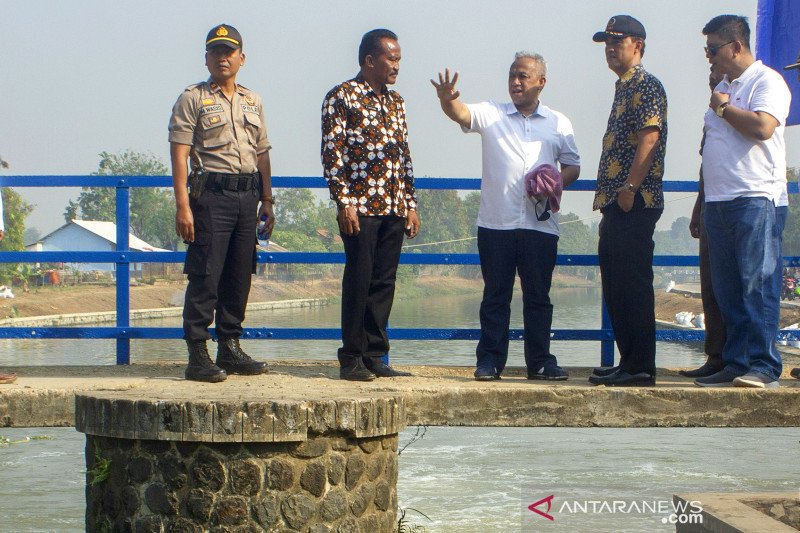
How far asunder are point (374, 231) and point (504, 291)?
0.75 m

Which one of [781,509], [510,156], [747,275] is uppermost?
[510,156]

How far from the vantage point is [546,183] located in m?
5.60

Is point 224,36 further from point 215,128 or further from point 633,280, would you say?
point 633,280

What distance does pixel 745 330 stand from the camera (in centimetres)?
530

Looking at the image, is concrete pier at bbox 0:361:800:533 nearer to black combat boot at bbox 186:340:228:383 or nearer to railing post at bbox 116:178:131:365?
black combat boot at bbox 186:340:228:383

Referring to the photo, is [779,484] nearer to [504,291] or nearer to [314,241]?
[504,291]

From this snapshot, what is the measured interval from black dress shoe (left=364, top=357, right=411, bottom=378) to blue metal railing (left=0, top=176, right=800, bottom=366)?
22.9 inches

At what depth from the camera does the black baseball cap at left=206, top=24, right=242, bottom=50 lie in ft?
17.6

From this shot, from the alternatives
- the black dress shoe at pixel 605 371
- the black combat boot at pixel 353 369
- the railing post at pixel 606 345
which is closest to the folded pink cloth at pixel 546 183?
the black dress shoe at pixel 605 371

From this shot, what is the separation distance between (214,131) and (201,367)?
3.66 ft

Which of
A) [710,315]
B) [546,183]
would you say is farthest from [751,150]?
[710,315]

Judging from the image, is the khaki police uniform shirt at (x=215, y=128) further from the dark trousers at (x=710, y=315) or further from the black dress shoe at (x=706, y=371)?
the black dress shoe at (x=706, y=371)

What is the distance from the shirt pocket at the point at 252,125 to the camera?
5.53 m

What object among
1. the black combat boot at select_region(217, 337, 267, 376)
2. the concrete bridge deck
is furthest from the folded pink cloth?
the black combat boot at select_region(217, 337, 267, 376)
